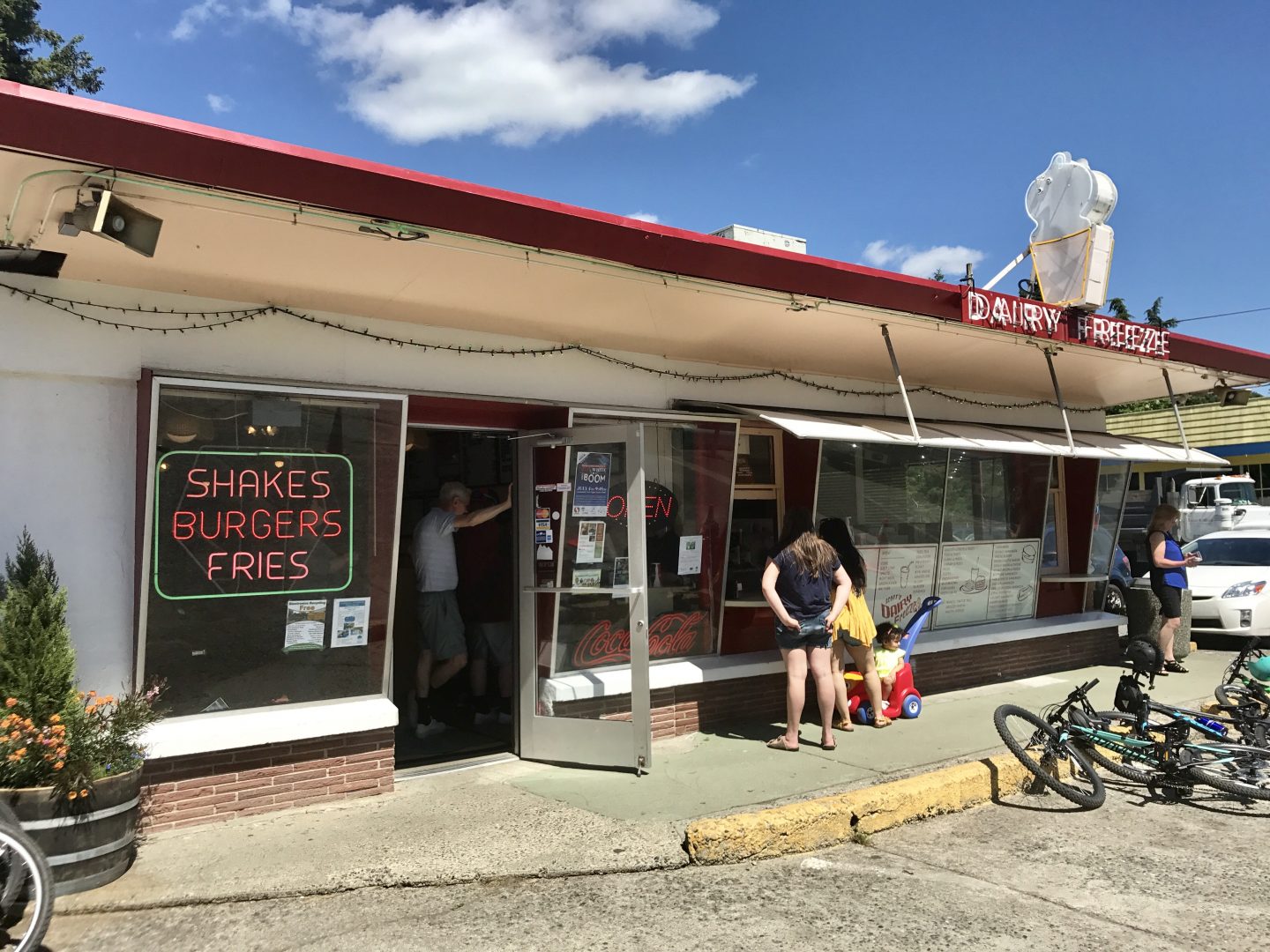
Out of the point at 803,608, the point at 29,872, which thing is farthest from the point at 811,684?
A: the point at 29,872

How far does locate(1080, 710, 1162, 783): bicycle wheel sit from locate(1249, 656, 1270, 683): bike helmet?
1163 mm

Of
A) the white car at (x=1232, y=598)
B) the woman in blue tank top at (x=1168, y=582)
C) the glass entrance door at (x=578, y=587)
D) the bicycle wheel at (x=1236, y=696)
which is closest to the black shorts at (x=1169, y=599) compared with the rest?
the woman in blue tank top at (x=1168, y=582)

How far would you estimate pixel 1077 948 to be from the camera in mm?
4035

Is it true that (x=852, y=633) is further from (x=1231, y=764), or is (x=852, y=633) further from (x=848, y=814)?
(x=1231, y=764)

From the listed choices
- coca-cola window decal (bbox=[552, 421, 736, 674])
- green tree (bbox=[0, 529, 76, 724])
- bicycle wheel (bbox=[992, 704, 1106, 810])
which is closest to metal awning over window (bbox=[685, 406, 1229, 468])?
coca-cola window decal (bbox=[552, 421, 736, 674])

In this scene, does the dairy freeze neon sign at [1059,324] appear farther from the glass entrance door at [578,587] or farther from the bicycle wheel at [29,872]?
the bicycle wheel at [29,872]

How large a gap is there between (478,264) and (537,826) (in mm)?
3146

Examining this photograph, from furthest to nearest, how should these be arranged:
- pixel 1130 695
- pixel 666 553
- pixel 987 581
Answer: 1. pixel 987 581
2. pixel 666 553
3. pixel 1130 695

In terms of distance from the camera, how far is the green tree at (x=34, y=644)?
4664 mm

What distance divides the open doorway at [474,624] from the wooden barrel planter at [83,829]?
94.0 inches

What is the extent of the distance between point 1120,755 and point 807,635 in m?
2.16

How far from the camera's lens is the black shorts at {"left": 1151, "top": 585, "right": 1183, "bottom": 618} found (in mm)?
10414

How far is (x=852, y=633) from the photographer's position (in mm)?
7660

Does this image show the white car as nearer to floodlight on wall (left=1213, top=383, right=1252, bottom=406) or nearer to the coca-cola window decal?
floodlight on wall (left=1213, top=383, right=1252, bottom=406)
